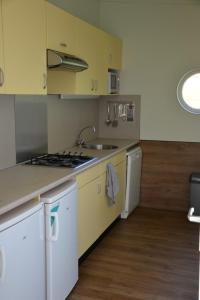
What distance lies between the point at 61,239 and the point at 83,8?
116 inches

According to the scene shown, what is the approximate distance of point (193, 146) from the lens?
15.7ft

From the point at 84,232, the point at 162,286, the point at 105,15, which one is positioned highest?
the point at 105,15

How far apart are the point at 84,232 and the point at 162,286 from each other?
0.78 metres

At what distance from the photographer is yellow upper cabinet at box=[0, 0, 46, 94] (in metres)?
2.33

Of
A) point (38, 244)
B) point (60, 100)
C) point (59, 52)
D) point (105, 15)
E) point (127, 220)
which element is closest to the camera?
point (38, 244)

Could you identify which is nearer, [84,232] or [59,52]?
[59,52]

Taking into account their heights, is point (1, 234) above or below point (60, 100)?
below

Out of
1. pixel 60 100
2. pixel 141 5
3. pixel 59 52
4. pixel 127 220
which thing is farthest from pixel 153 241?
pixel 141 5

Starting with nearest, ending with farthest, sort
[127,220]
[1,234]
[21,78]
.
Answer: [1,234] < [21,78] < [127,220]

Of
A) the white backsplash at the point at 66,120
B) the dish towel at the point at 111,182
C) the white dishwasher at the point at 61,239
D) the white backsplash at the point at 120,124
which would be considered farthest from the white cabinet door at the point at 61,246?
the white backsplash at the point at 120,124

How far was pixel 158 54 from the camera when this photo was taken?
A: 15.7 feet

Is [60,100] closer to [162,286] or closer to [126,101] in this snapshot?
[126,101]

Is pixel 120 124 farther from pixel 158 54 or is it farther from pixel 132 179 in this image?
pixel 158 54

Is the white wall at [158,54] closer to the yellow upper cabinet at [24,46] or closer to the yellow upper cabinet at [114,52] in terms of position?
the yellow upper cabinet at [114,52]
